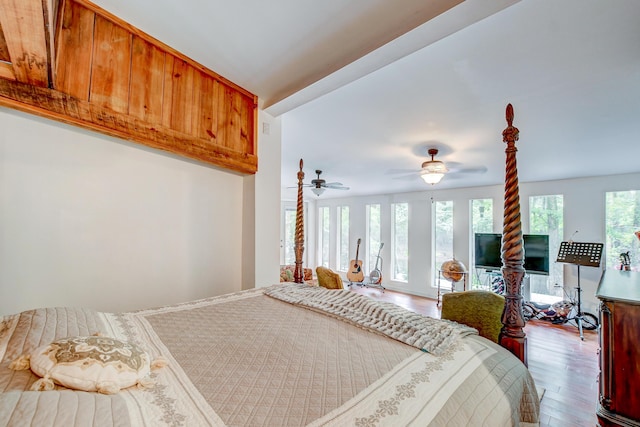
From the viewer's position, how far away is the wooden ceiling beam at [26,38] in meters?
0.87

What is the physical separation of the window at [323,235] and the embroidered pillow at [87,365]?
7304mm

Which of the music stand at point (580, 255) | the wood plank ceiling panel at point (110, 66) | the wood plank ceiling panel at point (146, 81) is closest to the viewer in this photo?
the wood plank ceiling panel at point (110, 66)

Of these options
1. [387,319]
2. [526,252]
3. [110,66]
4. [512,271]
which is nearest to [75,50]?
[110,66]

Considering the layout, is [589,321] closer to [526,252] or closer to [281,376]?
[526,252]

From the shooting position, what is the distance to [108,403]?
617mm

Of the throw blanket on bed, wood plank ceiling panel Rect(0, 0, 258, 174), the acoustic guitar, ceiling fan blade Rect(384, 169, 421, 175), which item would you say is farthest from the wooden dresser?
the acoustic guitar

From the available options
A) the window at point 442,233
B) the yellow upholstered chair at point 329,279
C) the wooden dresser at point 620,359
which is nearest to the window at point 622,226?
the window at point 442,233

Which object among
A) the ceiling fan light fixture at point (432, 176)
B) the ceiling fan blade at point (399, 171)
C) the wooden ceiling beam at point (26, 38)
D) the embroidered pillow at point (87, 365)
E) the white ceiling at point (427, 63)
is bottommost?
the embroidered pillow at point (87, 365)

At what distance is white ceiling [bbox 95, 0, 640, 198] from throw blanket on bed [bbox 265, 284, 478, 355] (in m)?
1.48

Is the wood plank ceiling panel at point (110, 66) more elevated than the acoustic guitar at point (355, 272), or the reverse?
the wood plank ceiling panel at point (110, 66)

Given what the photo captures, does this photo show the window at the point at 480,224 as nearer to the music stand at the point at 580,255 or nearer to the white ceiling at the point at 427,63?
→ the music stand at the point at 580,255

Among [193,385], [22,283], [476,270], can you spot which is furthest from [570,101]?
[476,270]

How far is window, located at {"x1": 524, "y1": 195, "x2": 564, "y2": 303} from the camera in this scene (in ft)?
15.3

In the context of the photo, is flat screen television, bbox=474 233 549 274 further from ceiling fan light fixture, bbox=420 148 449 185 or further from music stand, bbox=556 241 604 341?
ceiling fan light fixture, bbox=420 148 449 185
